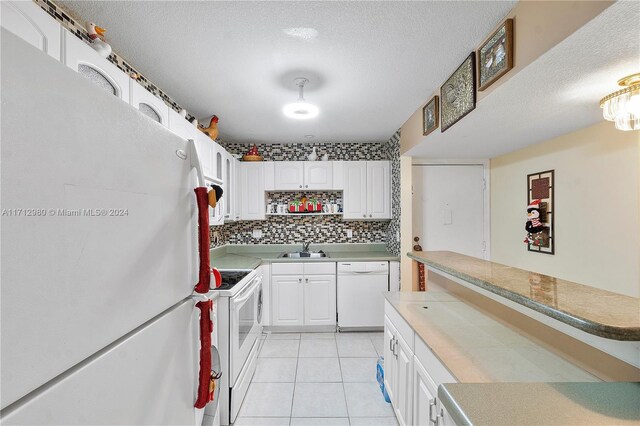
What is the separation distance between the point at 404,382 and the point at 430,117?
77.9 inches

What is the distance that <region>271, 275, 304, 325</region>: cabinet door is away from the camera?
3.31 metres

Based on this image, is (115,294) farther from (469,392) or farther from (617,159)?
(617,159)

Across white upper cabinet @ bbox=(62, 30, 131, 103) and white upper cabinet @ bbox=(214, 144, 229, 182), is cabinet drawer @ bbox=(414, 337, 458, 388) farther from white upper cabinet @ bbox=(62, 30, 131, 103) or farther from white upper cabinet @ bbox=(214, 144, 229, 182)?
white upper cabinet @ bbox=(214, 144, 229, 182)

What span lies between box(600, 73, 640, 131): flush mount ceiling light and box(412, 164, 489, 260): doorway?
73.0 inches

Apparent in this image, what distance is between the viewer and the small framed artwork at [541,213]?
253 centimetres

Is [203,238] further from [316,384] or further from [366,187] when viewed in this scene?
[366,187]

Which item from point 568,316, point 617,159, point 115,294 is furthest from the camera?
point 617,159

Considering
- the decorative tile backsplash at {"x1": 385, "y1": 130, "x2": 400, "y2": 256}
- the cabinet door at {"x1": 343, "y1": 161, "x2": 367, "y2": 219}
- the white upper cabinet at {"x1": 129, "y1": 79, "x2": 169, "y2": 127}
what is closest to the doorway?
the decorative tile backsplash at {"x1": 385, "y1": 130, "x2": 400, "y2": 256}

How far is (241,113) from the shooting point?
2701 millimetres

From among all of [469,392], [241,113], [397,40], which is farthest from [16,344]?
[241,113]

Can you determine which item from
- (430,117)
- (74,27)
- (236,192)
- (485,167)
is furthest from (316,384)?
(485,167)

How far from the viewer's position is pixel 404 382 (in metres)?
1.61

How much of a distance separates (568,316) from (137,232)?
121 cm

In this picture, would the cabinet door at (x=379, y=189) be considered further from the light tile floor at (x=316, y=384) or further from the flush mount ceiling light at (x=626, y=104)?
the flush mount ceiling light at (x=626, y=104)
